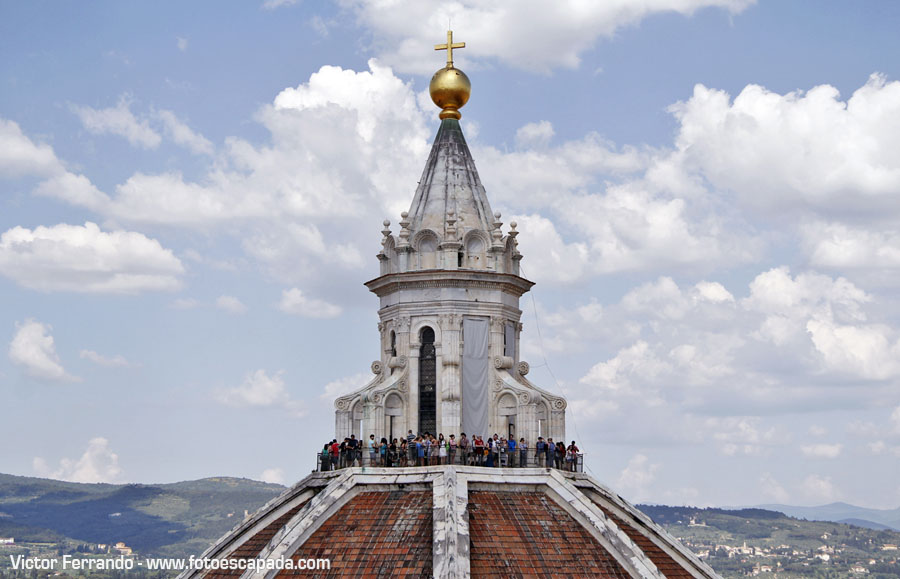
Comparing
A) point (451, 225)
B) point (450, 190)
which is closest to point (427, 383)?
point (451, 225)

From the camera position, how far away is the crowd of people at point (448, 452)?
1670 inches

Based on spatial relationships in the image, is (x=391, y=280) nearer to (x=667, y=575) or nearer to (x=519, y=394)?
(x=519, y=394)

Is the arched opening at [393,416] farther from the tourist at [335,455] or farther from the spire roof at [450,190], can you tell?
the spire roof at [450,190]

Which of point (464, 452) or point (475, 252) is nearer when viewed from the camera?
point (464, 452)

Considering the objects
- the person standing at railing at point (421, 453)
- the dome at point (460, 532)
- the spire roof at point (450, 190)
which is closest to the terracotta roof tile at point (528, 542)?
the dome at point (460, 532)

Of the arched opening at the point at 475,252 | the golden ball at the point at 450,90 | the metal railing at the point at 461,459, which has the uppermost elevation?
the golden ball at the point at 450,90

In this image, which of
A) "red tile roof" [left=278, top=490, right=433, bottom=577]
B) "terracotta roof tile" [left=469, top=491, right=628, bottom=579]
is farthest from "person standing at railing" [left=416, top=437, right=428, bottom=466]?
"terracotta roof tile" [left=469, top=491, right=628, bottom=579]

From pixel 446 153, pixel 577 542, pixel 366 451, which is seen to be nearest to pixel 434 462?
pixel 366 451

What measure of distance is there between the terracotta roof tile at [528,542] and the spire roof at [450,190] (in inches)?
371

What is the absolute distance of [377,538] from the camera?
130 feet

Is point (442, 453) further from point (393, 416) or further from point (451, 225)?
point (451, 225)

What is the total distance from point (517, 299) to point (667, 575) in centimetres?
1045

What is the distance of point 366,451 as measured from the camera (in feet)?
143

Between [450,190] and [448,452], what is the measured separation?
30.1ft
